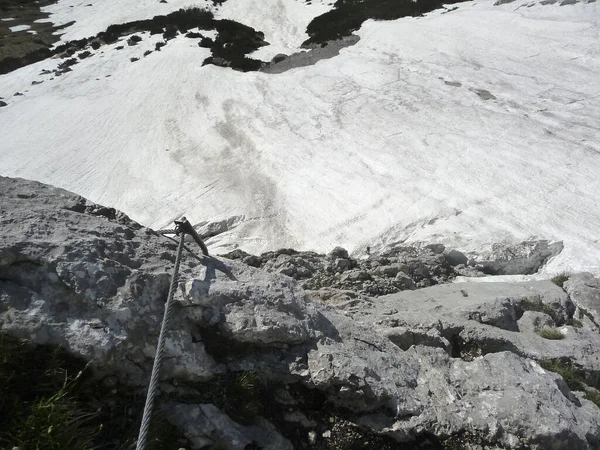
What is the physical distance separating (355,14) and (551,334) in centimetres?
3073

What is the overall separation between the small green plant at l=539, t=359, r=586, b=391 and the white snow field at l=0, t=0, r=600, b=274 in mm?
4225

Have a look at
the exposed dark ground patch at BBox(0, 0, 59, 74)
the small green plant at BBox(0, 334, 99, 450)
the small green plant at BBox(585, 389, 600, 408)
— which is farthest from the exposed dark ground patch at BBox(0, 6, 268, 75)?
the small green plant at BBox(0, 334, 99, 450)

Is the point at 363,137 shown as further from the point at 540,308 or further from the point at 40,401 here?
the point at 40,401

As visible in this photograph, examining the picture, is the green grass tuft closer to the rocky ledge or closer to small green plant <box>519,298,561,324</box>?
the rocky ledge

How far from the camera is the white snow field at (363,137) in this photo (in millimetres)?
12195

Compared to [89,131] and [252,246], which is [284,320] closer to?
[252,246]

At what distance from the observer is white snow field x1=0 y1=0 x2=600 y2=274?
480 inches

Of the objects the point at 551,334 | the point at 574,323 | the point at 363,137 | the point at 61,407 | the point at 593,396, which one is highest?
the point at 61,407

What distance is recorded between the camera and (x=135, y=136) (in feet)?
63.4

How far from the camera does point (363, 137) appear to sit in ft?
54.9

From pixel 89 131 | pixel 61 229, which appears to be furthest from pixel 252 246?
pixel 89 131

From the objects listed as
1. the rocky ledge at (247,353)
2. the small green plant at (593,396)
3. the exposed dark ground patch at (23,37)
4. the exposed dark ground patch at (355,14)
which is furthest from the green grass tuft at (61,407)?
the exposed dark ground patch at (23,37)

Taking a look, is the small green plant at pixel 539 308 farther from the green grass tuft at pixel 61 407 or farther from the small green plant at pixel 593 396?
the green grass tuft at pixel 61 407

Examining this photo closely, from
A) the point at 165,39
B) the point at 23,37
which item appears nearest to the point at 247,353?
the point at 165,39
